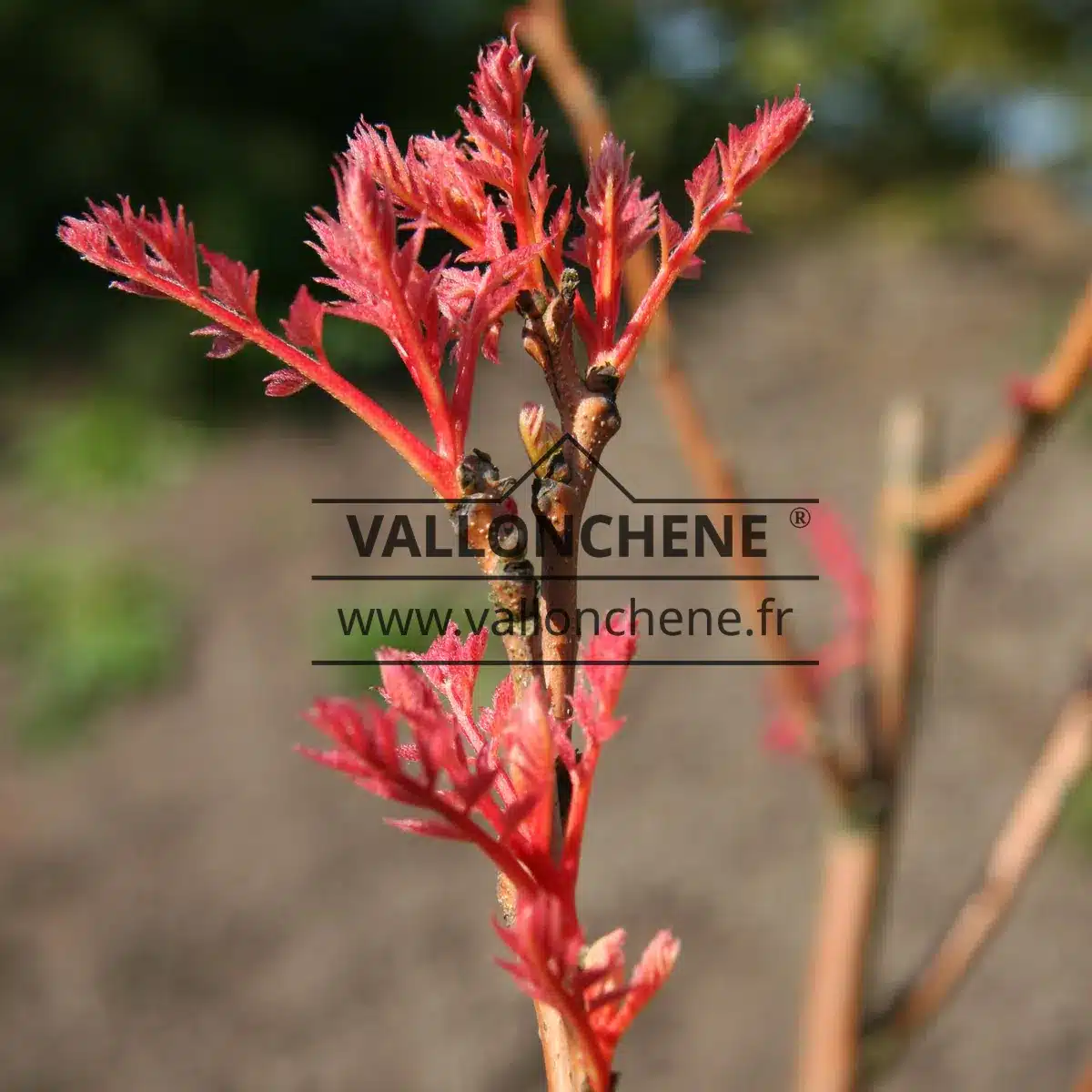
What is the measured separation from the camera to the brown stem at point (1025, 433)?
50 cm

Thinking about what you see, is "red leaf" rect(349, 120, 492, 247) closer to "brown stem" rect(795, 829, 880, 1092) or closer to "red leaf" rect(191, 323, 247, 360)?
"red leaf" rect(191, 323, 247, 360)

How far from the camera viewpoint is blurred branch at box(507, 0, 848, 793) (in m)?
0.63

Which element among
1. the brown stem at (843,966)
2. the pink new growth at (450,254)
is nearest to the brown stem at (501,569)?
the pink new growth at (450,254)

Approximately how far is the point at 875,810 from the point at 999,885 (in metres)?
0.10

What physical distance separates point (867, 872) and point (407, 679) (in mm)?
339

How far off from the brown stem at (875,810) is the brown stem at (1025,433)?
0.06 ft

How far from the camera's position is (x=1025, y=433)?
509mm

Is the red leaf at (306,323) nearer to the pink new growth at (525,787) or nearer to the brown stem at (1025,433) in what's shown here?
the pink new growth at (525,787)

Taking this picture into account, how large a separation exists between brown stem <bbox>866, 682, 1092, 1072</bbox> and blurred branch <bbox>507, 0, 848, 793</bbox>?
0.37 ft

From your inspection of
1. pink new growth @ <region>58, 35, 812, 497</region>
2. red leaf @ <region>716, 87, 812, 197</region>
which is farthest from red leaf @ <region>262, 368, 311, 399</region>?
red leaf @ <region>716, 87, 812, 197</region>

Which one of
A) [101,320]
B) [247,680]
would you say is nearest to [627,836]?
[247,680]

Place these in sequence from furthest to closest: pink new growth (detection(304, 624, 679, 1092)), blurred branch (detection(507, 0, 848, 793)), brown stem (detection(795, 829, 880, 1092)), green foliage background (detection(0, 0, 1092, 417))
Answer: green foliage background (detection(0, 0, 1092, 417))
blurred branch (detection(507, 0, 848, 793))
brown stem (detection(795, 829, 880, 1092))
pink new growth (detection(304, 624, 679, 1092))

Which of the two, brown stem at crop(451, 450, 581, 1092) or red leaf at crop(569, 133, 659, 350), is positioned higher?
red leaf at crop(569, 133, 659, 350)

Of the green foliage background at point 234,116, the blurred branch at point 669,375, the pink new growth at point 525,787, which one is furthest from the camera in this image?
the green foliage background at point 234,116
